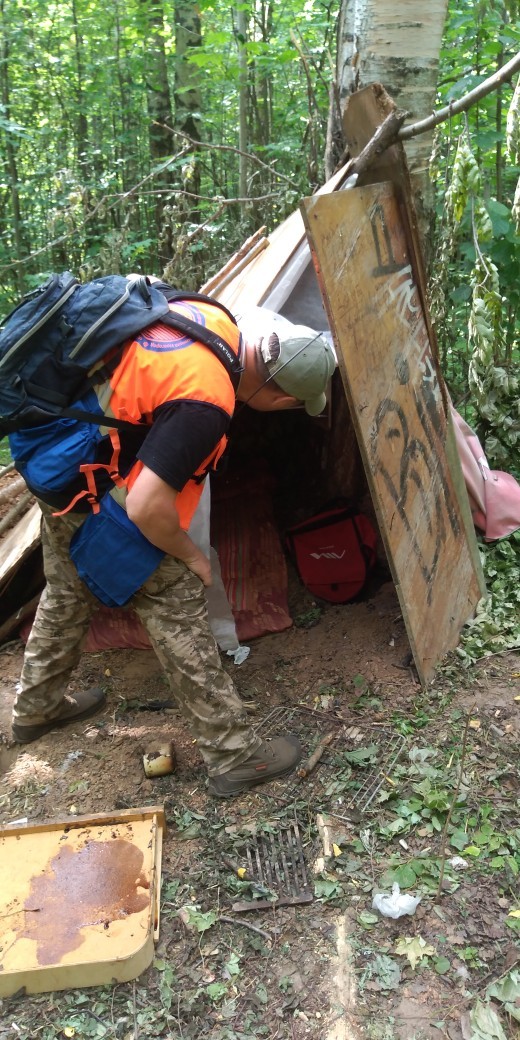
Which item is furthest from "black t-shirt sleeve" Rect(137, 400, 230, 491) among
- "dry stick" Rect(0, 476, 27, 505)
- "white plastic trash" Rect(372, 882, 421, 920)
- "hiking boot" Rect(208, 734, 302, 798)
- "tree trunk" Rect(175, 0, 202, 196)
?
"tree trunk" Rect(175, 0, 202, 196)

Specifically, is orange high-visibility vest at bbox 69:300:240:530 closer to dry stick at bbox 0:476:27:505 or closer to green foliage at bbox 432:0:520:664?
green foliage at bbox 432:0:520:664

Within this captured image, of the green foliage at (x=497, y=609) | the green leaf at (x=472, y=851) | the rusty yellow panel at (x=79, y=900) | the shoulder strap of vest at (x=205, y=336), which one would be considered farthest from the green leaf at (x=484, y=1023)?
the shoulder strap of vest at (x=205, y=336)

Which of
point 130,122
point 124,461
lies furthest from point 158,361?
point 130,122

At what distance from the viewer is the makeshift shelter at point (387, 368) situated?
251cm

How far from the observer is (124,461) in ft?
7.17

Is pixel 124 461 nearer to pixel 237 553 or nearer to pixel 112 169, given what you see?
pixel 237 553

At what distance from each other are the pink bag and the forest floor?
2.57 ft

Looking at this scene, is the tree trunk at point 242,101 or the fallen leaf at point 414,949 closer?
the fallen leaf at point 414,949

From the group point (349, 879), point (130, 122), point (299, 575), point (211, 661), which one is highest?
point (130, 122)

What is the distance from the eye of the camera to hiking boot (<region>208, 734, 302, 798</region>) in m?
2.52

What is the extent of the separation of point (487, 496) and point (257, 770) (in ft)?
6.51

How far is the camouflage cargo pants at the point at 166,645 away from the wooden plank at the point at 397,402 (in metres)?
0.88

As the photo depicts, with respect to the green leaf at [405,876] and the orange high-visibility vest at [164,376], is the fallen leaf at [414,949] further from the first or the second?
the orange high-visibility vest at [164,376]

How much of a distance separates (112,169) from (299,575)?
8.21 m
